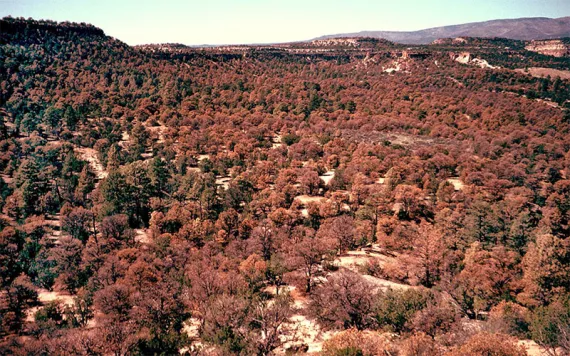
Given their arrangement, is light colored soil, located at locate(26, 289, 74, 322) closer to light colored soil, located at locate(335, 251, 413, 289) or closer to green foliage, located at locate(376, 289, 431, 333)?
light colored soil, located at locate(335, 251, 413, 289)

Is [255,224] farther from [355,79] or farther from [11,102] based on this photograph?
[355,79]

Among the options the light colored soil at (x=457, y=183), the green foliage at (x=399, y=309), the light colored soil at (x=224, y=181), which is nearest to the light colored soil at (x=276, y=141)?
the light colored soil at (x=224, y=181)

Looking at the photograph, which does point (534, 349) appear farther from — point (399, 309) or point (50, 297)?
point (50, 297)

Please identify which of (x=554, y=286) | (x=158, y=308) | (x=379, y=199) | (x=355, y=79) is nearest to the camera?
(x=158, y=308)

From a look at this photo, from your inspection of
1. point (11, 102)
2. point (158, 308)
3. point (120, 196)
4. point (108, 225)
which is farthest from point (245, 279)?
point (11, 102)

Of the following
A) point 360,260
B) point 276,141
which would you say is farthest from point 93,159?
point 360,260

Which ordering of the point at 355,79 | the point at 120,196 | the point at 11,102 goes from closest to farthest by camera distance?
the point at 120,196, the point at 11,102, the point at 355,79

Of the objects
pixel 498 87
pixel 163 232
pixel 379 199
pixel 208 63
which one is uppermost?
pixel 208 63
